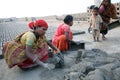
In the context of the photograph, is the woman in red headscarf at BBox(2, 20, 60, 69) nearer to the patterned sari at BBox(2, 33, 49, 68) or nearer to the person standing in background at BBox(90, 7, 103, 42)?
the patterned sari at BBox(2, 33, 49, 68)

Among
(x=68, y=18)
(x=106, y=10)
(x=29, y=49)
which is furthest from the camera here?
(x=106, y=10)

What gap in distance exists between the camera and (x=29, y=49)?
13.5 feet

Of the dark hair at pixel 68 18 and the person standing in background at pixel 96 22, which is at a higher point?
the dark hair at pixel 68 18

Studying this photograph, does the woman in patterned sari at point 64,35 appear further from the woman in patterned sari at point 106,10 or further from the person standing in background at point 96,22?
the woman in patterned sari at point 106,10

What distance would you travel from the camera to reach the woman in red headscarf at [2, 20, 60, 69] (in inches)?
162

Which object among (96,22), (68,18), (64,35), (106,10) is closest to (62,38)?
(64,35)

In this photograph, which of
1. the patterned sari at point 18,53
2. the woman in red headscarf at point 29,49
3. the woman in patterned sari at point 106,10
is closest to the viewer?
the woman in red headscarf at point 29,49

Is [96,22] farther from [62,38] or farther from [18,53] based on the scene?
[18,53]

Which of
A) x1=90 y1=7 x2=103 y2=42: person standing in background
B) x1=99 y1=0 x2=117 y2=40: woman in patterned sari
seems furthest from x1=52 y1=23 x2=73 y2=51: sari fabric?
x1=99 y1=0 x2=117 y2=40: woman in patterned sari

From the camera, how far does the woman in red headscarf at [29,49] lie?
13.5 feet

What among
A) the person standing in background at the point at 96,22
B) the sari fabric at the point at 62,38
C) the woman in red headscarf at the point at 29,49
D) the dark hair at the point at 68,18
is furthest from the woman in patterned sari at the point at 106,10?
the woman in red headscarf at the point at 29,49

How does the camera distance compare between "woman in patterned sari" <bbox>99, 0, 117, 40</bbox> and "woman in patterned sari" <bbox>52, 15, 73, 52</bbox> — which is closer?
"woman in patterned sari" <bbox>52, 15, 73, 52</bbox>

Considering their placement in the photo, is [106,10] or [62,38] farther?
[106,10]

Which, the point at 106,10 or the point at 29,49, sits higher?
the point at 106,10
